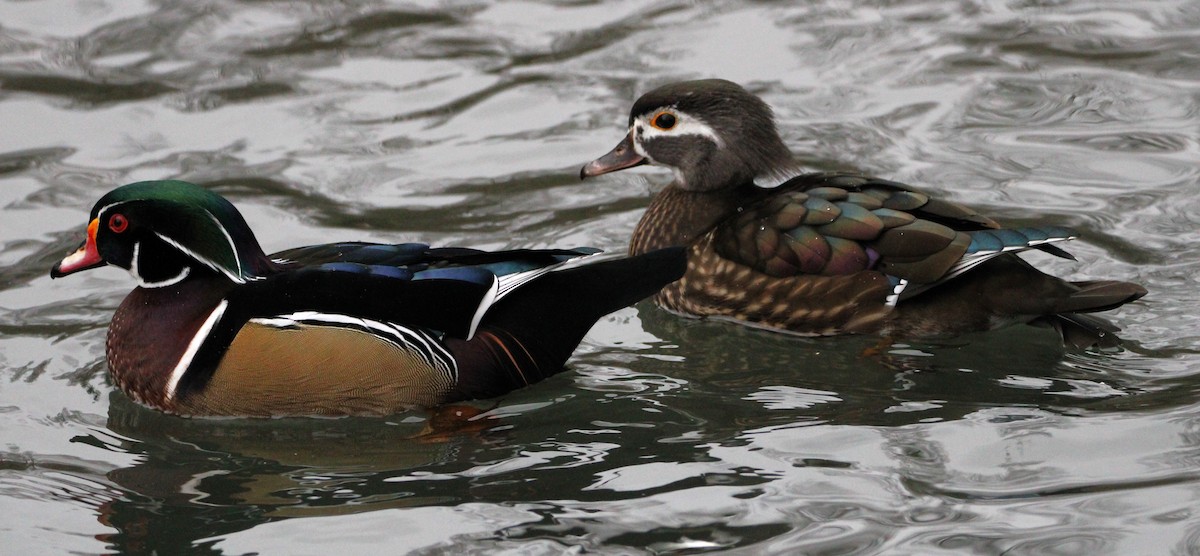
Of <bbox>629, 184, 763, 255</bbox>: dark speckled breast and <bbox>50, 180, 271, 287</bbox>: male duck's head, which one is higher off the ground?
<bbox>50, 180, 271, 287</bbox>: male duck's head

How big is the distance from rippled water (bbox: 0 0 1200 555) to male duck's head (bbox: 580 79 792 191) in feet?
2.03

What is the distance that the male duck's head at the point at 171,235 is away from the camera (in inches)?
209

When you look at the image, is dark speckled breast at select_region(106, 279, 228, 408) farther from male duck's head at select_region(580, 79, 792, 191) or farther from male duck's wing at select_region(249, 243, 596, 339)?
male duck's head at select_region(580, 79, 792, 191)

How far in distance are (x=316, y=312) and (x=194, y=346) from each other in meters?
0.47

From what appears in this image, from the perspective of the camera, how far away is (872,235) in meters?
5.76

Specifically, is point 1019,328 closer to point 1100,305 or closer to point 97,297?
point 1100,305

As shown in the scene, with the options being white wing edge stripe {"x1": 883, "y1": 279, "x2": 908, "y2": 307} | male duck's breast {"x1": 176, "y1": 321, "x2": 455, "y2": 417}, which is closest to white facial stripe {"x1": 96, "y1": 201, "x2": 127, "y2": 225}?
male duck's breast {"x1": 176, "y1": 321, "x2": 455, "y2": 417}

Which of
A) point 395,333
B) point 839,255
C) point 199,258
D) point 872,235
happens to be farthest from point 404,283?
point 872,235

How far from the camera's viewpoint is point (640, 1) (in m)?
9.61

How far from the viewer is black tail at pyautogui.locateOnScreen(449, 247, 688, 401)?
544cm

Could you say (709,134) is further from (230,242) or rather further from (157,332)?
(157,332)

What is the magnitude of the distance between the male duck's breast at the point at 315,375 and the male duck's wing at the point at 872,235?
1425 mm

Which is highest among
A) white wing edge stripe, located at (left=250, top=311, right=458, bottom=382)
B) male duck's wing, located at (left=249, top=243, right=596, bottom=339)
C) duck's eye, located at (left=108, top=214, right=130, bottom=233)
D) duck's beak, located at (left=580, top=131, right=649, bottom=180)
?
duck's eye, located at (left=108, top=214, right=130, bottom=233)

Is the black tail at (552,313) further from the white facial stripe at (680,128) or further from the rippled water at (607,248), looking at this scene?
the white facial stripe at (680,128)
